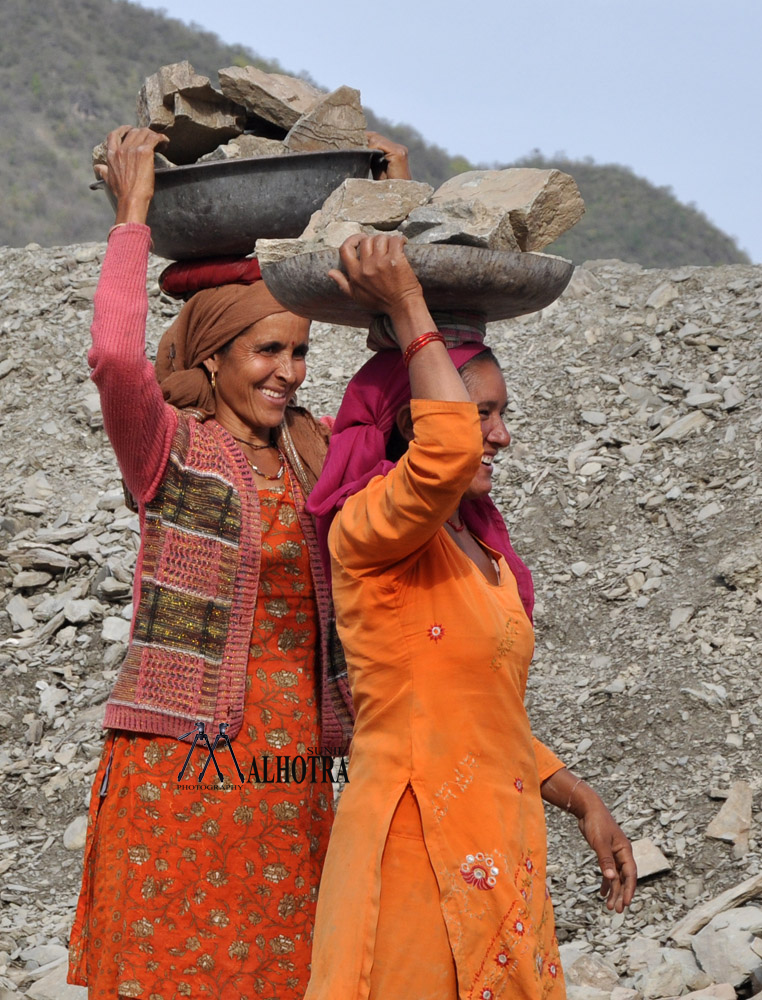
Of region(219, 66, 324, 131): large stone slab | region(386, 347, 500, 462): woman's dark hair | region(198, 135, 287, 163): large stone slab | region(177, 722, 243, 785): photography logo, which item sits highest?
region(219, 66, 324, 131): large stone slab

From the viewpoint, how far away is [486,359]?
226 cm

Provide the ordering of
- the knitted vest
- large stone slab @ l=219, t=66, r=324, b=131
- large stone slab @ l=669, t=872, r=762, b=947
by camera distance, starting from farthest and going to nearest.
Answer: large stone slab @ l=669, t=872, r=762, b=947 → large stone slab @ l=219, t=66, r=324, b=131 → the knitted vest

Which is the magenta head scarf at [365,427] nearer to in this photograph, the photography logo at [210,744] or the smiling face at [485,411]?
the smiling face at [485,411]

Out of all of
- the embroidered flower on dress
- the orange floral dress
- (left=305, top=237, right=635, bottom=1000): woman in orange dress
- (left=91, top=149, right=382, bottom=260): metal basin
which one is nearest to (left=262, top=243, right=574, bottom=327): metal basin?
(left=305, top=237, right=635, bottom=1000): woman in orange dress

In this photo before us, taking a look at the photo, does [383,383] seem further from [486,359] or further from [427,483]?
[427,483]

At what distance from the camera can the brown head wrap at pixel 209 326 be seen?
3039mm

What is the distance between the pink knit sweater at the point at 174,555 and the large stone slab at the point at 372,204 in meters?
0.45

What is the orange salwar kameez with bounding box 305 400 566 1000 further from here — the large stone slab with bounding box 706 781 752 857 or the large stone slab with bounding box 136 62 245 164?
the large stone slab with bounding box 706 781 752 857

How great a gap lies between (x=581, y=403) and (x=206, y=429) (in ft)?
18.6

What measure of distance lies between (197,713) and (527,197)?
127 cm

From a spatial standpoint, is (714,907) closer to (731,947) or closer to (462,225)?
(731,947)

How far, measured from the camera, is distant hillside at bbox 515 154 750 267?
21.0 metres

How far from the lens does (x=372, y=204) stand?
2.49m

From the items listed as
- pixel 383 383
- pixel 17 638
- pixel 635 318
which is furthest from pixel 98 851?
pixel 635 318
